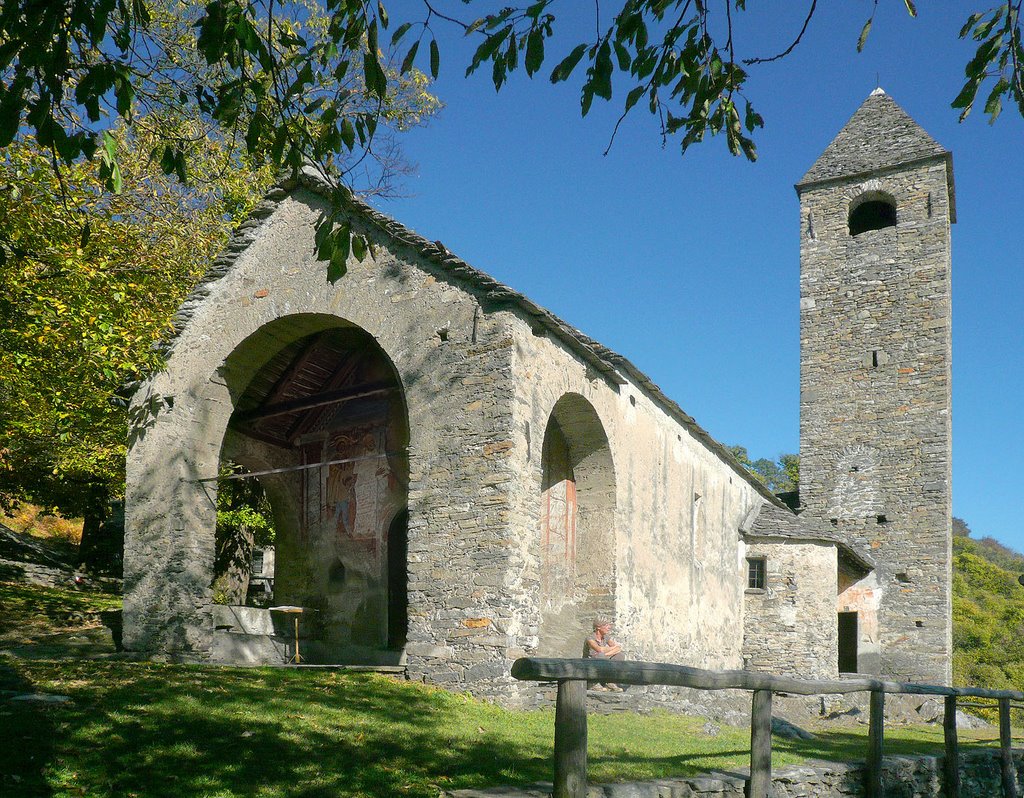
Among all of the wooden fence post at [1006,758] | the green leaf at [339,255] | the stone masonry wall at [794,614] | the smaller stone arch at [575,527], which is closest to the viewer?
the green leaf at [339,255]

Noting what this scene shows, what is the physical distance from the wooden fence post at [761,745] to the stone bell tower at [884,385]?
16281 millimetres

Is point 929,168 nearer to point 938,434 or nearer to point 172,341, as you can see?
point 938,434

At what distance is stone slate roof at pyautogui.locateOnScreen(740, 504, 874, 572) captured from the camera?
19078 mm

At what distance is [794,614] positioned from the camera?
18.7 metres

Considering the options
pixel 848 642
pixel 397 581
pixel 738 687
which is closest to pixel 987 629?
pixel 848 642

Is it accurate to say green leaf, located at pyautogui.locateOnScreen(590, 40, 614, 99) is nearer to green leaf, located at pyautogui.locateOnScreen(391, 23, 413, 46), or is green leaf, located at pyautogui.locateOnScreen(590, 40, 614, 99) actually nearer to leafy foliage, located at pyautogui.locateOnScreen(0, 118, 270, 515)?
green leaf, located at pyautogui.locateOnScreen(391, 23, 413, 46)

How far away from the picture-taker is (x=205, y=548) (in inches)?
492

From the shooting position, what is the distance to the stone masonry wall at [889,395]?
821 inches

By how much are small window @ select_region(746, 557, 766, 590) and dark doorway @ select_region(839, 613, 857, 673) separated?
3987 millimetres

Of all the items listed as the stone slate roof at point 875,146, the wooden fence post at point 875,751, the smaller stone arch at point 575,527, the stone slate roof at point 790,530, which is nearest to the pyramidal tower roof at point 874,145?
the stone slate roof at point 875,146

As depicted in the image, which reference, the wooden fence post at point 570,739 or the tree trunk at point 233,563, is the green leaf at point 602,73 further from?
the tree trunk at point 233,563

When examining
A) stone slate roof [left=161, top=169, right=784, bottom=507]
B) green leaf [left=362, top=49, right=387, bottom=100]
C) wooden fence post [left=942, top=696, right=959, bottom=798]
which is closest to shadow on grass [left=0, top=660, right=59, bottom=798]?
green leaf [left=362, top=49, right=387, bottom=100]

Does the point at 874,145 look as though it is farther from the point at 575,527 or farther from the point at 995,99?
the point at 995,99

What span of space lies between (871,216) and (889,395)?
17.8 ft
